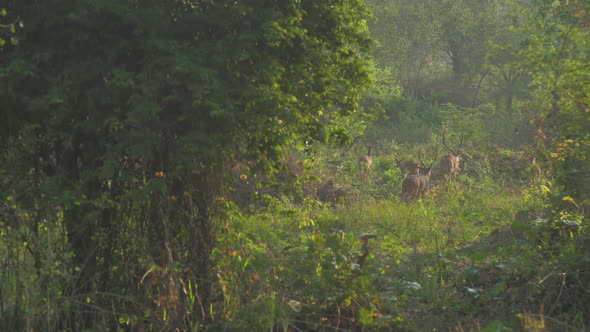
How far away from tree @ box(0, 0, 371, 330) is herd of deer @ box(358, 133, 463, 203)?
948 cm

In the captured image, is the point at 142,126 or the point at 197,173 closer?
the point at 142,126

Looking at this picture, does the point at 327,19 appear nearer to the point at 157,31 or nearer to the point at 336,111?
the point at 336,111

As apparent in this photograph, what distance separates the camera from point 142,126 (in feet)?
18.6

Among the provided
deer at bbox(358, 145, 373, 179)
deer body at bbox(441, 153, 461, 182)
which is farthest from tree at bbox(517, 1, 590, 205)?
deer at bbox(358, 145, 373, 179)

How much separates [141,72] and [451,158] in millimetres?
14474

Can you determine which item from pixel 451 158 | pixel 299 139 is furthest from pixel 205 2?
pixel 451 158

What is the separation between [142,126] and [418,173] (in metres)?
12.9

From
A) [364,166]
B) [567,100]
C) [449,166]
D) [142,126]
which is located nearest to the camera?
[142,126]

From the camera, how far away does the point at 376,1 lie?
39344mm

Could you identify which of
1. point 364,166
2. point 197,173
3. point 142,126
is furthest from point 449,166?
point 142,126

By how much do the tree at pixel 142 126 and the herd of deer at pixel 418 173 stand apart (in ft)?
31.1

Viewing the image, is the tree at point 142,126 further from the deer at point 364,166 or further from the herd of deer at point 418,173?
the deer at point 364,166

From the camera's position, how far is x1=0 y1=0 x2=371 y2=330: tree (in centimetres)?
562

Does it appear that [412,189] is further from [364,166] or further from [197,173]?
[197,173]
